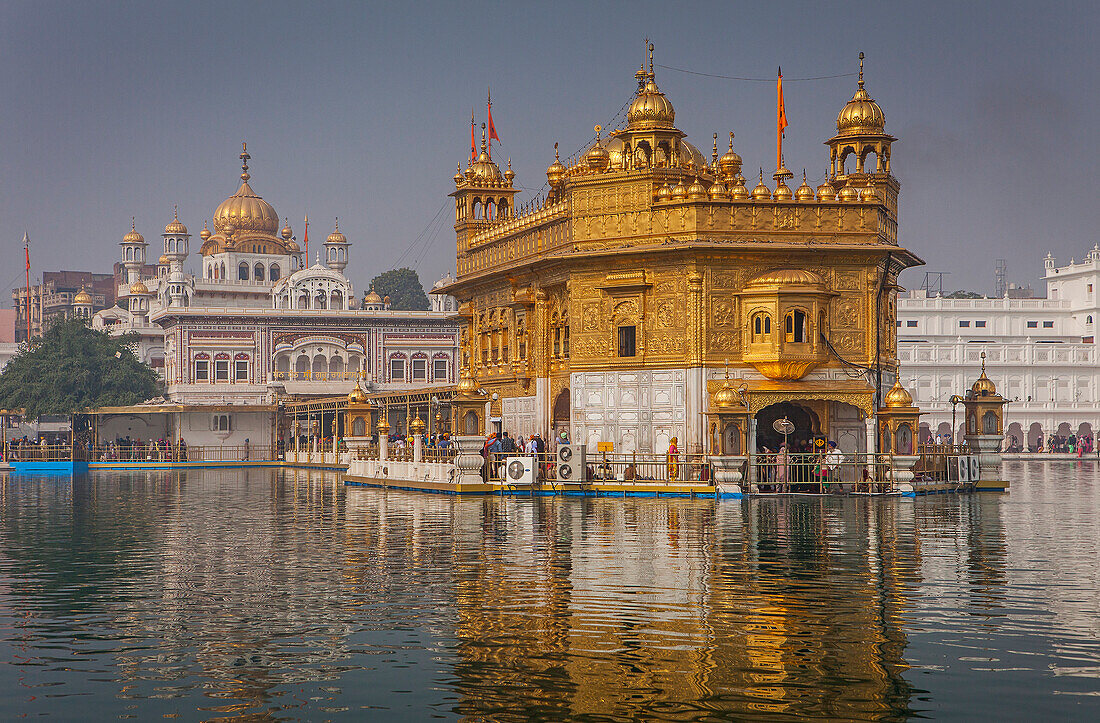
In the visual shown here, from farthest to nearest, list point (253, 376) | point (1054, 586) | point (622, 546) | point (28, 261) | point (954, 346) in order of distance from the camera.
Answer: point (28, 261)
point (954, 346)
point (253, 376)
point (622, 546)
point (1054, 586)

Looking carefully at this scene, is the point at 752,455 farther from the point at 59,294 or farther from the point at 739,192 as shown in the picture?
the point at 59,294

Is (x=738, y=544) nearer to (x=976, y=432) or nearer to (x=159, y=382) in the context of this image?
(x=976, y=432)

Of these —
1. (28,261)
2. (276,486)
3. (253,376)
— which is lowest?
(276,486)

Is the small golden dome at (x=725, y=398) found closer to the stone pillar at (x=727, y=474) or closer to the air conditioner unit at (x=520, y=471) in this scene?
the stone pillar at (x=727, y=474)

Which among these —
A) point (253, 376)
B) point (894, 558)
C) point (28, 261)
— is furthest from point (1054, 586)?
point (28, 261)

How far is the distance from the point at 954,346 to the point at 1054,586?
78870 millimetres

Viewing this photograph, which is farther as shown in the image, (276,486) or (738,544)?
(276,486)

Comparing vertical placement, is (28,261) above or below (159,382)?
above

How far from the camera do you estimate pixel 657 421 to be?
116 feet

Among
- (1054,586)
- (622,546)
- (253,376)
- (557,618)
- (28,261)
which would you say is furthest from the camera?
(28,261)

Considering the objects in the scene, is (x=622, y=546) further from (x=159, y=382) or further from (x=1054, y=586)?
(x=159, y=382)

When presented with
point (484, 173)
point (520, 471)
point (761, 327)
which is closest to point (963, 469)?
point (761, 327)

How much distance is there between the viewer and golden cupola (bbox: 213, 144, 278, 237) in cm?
9144

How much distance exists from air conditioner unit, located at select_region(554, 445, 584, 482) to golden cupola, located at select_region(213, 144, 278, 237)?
2530 inches
